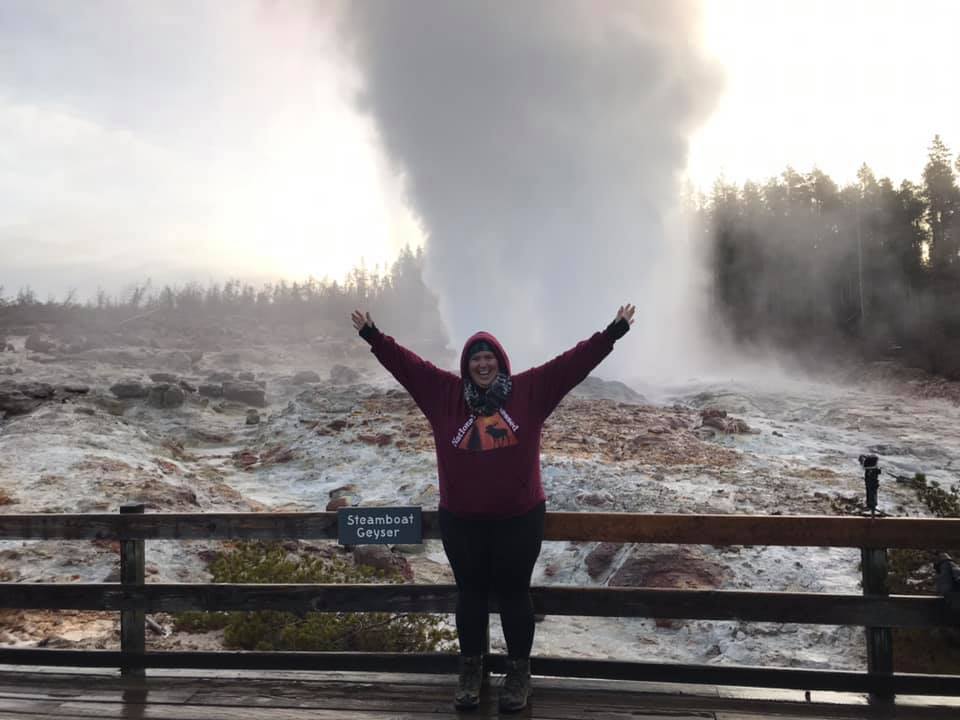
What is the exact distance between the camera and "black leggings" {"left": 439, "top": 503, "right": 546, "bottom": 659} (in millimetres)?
3572

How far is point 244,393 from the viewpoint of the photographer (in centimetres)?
2798

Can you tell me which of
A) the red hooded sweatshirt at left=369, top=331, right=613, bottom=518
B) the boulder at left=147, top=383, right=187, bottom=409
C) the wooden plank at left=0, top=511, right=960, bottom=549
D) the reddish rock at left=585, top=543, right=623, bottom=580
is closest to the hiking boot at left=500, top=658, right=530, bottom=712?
the wooden plank at left=0, top=511, right=960, bottom=549

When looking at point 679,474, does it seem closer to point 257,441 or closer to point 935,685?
point 935,685

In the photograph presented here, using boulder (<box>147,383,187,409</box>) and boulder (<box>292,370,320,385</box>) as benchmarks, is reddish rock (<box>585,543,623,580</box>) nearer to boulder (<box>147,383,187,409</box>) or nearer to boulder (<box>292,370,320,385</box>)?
boulder (<box>147,383,187,409</box>)

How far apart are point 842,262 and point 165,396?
156 feet

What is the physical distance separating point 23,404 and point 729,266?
5007 cm

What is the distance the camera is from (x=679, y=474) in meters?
13.6

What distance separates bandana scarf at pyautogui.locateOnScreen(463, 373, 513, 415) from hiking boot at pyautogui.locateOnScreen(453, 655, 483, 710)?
133cm

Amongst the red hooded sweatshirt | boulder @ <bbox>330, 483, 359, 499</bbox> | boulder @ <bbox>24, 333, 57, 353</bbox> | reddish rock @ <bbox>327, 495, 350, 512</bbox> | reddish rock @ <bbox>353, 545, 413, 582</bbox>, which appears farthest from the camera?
boulder @ <bbox>24, 333, 57, 353</bbox>

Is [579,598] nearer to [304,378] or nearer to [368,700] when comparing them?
[368,700]

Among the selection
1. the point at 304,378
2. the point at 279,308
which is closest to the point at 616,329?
the point at 304,378

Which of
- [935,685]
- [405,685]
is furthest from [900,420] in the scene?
[405,685]

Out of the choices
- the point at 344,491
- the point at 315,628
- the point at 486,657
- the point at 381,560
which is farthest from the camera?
the point at 344,491

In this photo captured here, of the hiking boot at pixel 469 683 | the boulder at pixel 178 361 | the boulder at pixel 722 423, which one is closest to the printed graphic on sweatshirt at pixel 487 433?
the hiking boot at pixel 469 683
